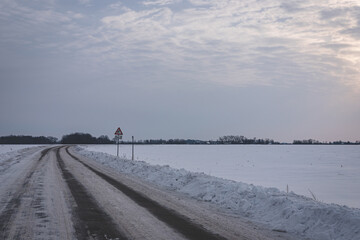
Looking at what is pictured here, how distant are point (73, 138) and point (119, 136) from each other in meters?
146

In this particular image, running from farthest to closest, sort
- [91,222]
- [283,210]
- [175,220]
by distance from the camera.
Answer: [283,210], [175,220], [91,222]

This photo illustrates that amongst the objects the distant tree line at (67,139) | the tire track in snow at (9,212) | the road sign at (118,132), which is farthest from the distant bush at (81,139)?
the tire track in snow at (9,212)

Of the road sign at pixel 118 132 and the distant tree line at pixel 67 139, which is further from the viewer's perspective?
the distant tree line at pixel 67 139

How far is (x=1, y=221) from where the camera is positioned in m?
7.40

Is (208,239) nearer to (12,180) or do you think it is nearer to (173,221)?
(173,221)

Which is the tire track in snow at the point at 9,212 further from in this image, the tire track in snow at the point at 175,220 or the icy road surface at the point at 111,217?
the tire track in snow at the point at 175,220

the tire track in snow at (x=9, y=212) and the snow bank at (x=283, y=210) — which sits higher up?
the tire track in snow at (x=9, y=212)

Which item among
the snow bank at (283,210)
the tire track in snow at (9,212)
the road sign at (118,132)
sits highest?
the road sign at (118,132)

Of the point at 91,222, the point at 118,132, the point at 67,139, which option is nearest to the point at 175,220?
the point at 91,222

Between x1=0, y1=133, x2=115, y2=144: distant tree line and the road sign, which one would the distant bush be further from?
the road sign

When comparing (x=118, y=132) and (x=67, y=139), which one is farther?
(x=67, y=139)

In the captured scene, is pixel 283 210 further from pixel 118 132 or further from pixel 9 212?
pixel 118 132

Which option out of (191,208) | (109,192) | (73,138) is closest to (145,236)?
(191,208)

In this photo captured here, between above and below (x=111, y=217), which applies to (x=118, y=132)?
above
